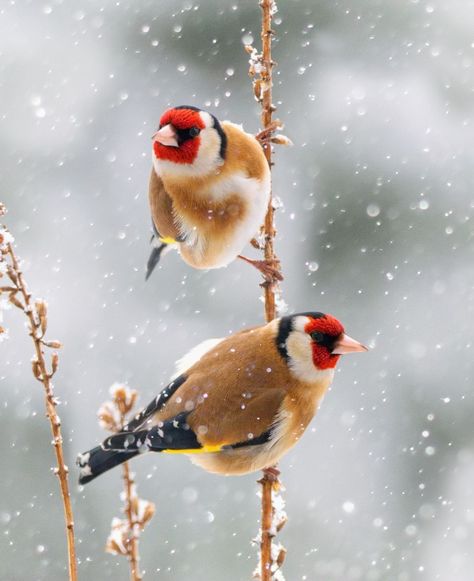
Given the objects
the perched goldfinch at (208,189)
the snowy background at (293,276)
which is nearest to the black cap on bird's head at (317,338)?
the perched goldfinch at (208,189)

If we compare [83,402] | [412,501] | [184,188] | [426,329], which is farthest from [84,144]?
[184,188]

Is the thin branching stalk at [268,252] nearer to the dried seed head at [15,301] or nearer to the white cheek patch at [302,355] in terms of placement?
the white cheek patch at [302,355]

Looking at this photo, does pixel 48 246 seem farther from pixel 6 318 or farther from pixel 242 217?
pixel 242 217

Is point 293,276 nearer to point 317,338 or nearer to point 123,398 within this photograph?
point 317,338

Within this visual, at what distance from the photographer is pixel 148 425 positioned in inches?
52.7

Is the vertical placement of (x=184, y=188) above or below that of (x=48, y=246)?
below

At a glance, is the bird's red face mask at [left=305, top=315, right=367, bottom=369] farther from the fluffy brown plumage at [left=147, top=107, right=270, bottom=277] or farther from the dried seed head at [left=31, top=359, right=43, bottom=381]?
the dried seed head at [left=31, top=359, right=43, bottom=381]

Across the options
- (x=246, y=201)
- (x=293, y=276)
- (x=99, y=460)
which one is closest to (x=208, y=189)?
(x=246, y=201)

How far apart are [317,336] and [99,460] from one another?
0.32 meters

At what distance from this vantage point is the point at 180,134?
1349 mm

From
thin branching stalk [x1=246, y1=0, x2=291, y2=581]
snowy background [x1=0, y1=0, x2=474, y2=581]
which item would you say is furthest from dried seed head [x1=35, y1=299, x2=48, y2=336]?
snowy background [x1=0, y1=0, x2=474, y2=581]

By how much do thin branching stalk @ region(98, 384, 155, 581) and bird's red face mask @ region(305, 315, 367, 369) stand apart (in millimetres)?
328

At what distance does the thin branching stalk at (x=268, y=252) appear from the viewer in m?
1.01

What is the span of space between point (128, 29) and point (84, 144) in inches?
32.6
